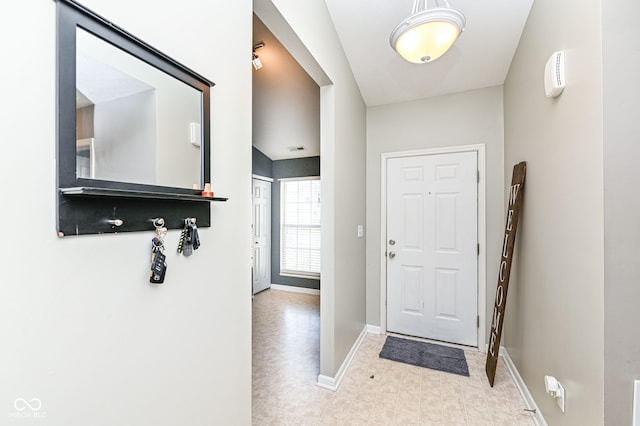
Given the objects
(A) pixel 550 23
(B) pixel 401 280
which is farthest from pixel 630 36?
(B) pixel 401 280

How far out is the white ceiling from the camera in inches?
82.0

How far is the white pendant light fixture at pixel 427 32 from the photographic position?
146 cm

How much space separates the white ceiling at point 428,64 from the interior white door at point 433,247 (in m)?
0.70

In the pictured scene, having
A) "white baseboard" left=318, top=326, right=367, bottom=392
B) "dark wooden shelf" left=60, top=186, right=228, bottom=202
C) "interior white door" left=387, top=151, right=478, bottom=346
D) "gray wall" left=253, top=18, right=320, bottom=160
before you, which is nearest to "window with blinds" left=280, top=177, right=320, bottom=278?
"gray wall" left=253, top=18, right=320, bottom=160

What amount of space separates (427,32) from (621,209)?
48.1 inches

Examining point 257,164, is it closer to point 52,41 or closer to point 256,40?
point 256,40

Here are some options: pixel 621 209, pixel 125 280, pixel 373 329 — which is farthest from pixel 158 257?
pixel 373 329

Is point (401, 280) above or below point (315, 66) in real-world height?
below

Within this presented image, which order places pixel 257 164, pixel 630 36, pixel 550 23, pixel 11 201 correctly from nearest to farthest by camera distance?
pixel 11 201 → pixel 630 36 → pixel 550 23 → pixel 257 164

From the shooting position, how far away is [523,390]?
2023 millimetres

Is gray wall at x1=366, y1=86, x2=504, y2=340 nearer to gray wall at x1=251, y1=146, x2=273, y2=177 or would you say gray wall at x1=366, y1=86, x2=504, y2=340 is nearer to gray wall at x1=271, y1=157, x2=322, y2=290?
gray wall at x1=271, y1=157, x2=322, y2=290

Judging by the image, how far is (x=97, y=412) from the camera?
0.66 metres

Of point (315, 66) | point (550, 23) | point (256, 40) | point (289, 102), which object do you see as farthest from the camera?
point (289, 102)

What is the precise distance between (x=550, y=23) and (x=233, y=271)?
2.21 meters
